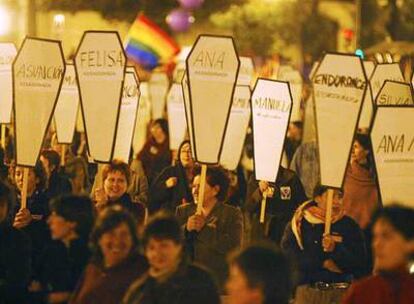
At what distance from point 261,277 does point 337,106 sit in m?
4.33

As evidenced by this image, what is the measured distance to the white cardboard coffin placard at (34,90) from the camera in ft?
36.5

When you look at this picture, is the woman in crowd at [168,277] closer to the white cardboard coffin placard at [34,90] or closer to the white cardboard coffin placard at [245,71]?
the white cardboard coffin placard at [34,90]

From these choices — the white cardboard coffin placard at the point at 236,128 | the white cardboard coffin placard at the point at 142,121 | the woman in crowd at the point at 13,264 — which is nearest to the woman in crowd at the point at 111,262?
the woman in crowd at the point at 13,264

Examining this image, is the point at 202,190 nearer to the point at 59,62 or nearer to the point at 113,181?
the point at 113,181

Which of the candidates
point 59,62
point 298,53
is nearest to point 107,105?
point 59,62

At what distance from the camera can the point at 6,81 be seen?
1416 cm

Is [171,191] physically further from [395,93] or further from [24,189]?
[395,93]

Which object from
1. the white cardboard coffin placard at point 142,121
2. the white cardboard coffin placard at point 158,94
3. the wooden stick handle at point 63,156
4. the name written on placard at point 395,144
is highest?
the white cardboard coffin placard at point 158,94

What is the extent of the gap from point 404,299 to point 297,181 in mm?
5766

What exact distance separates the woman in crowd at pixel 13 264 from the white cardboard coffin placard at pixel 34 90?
2603 millimetres

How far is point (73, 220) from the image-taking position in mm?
7941

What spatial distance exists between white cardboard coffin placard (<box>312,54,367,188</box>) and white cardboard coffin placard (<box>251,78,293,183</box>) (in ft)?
5.59

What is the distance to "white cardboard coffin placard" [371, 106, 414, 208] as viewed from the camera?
10195 millimetres

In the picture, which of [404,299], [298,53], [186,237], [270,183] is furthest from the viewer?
[298,53]
